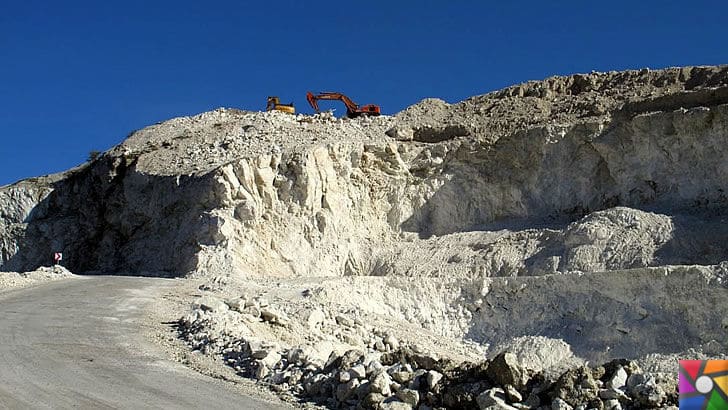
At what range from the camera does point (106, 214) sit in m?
35.2

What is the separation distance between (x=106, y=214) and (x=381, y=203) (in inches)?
489

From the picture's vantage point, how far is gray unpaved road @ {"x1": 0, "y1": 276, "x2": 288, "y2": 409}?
1007 centimetres

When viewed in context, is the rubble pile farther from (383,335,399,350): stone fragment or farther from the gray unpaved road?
(383,335,399,350): stone fragment

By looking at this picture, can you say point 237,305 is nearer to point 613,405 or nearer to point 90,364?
point 90,364

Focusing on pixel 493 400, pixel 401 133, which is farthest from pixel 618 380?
pixel 401 133

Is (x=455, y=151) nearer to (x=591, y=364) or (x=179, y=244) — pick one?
(x=179, y=244)

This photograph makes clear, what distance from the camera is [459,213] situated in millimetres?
32281

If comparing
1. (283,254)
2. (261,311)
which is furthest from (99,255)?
(261,311)

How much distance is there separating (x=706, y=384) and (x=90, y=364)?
9.27 m

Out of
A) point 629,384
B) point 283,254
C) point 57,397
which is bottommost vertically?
point 57,397

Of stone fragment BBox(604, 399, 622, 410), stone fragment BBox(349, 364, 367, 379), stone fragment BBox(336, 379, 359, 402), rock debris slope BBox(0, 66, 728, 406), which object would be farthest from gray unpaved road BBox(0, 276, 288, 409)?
rock debris slope BBox(0, 66, 728, 406)

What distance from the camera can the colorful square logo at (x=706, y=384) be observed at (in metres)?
5.39

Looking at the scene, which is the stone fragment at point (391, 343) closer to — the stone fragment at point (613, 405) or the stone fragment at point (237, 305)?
the stone fragment at point (237, 305)

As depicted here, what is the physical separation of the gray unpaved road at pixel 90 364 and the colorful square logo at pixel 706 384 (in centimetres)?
597
